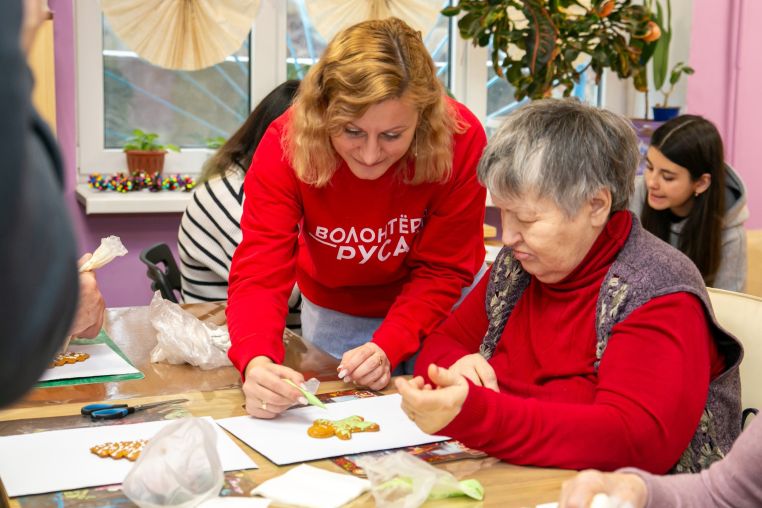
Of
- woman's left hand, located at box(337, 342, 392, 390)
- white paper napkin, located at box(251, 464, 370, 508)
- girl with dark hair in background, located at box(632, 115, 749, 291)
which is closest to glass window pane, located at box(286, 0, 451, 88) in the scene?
girl with dark hair in background, located at box(632, 115, 749, 291)

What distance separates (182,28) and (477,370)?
266 centimetres

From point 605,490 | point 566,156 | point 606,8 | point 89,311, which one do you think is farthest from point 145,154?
point 605,490

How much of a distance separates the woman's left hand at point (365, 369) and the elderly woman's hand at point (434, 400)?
0.35 meters

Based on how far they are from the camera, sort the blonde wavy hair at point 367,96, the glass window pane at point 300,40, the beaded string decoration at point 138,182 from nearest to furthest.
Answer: the blonde wavy hair at point 367,96 → the beaded string decoration at point 138,182 → the glass window pane at point 300,40

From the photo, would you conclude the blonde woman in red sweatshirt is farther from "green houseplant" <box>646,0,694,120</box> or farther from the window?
"green houseplant" <box>646,0,694,120</box>

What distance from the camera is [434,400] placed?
4.01ft

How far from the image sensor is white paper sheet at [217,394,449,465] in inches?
51.7

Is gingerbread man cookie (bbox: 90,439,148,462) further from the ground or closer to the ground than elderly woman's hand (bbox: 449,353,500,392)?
closer to the ground

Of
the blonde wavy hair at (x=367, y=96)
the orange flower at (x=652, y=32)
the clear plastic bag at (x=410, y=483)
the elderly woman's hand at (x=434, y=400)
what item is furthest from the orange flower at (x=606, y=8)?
the clear plastic bag at (x=410, y=483)

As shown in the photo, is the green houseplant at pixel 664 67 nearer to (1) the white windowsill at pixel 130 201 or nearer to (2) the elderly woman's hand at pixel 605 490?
(1) the white windowsill at pixel 130 201

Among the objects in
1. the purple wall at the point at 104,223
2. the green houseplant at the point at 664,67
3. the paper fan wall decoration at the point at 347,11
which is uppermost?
the paper fan wall decoration at the point at 347,11

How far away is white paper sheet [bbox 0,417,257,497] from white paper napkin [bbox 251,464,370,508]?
9 cm

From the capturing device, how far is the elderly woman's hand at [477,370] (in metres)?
1.51

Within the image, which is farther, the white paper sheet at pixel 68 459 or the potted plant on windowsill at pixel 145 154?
the potted plant on windowsill at pixel 145 154
